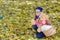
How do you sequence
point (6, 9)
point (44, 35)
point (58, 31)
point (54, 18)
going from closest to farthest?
point (44, 35)
point (58, 31)
point (54, 18)
point (6, 9)

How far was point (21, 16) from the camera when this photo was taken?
30.2 feet

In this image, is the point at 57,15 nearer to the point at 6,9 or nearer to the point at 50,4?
the point at 50,4

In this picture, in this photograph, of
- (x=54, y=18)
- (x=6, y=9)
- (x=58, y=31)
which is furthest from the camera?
(x=6, y=9)

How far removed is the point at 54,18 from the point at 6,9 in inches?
77.9

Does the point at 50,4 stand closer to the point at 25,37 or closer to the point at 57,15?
the point at 57,15

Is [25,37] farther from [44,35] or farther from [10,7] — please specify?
[10,7]

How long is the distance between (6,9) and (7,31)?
204 centimetres

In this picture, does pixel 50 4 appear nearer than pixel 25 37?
No

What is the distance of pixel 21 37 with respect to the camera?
7.60m

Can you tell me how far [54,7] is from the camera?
32.9 ft

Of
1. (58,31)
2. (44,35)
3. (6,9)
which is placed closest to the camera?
(44,35)

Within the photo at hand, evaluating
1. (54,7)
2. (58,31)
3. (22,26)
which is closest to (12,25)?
(22,26)

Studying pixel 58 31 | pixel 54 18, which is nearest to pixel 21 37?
pixel 58 31

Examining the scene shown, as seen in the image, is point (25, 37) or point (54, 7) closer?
point (25, 37)
